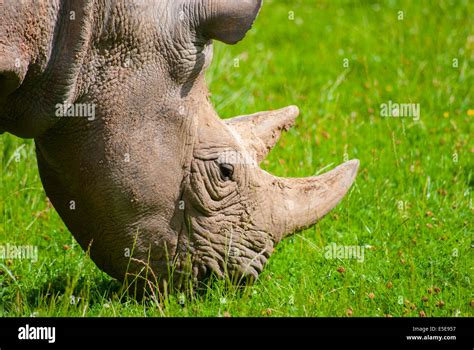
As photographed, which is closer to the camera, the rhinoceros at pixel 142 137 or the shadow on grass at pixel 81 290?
the rhinoceros at pixel 142 137

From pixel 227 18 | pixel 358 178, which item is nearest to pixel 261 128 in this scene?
pixel 227 18

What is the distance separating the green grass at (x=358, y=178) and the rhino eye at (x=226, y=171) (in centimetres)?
56

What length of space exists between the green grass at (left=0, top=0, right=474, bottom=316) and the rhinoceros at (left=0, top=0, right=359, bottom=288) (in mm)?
297

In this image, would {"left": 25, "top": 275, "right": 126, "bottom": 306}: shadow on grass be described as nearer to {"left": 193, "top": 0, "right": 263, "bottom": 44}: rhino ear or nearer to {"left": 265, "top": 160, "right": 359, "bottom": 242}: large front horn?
{"left": 265, "top": 160, "right": 359, "bottom": 242}: large front horn

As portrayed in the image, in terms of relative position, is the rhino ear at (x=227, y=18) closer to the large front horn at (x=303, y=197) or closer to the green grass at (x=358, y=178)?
the large front horn at (x=303, y=197)

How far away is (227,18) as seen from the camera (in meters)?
4.63

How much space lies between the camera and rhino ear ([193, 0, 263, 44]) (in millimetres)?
4617

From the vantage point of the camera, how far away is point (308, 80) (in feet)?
31.0

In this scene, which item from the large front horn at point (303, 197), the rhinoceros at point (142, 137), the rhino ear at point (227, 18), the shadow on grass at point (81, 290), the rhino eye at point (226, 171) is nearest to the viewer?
the rhinoceros at point (142, 137)

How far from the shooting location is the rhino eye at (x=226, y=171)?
4910mm

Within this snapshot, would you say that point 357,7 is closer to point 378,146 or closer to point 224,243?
point 378,146

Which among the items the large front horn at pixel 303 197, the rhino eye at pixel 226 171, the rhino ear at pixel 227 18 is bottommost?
the large front horn at pixel 303 197

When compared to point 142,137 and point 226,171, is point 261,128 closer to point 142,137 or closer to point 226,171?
point 226,171

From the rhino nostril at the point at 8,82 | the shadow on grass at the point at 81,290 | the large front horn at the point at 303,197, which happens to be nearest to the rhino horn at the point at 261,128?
the large front horn at the point at 303,197
